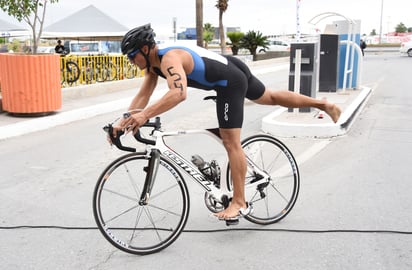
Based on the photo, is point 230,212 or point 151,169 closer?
point 151,169

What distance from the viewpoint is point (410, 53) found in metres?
39.4

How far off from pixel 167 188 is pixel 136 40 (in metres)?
1.49

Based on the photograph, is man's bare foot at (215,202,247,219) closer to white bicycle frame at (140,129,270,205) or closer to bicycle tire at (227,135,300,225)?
white bicycle frame at (140,129,270,205)

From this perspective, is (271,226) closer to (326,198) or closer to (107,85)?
(326,198)

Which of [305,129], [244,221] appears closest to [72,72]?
[305,129]

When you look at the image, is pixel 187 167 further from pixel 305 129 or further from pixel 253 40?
pixel 253 40

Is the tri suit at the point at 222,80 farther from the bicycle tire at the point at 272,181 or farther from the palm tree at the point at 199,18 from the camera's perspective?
the palm tree at the point at 199,18

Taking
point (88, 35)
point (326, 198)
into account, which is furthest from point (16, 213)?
point (88, 35)

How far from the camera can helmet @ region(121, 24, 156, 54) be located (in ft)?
12.0

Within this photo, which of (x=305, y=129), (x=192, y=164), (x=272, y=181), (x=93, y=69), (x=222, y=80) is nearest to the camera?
(x=222, y=80)

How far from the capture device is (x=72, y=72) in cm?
1384

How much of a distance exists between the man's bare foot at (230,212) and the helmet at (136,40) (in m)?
1.47

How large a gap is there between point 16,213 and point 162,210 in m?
1.53

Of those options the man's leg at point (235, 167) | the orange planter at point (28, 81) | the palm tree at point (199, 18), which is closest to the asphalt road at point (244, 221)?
the man's leg at point (235, 167)
